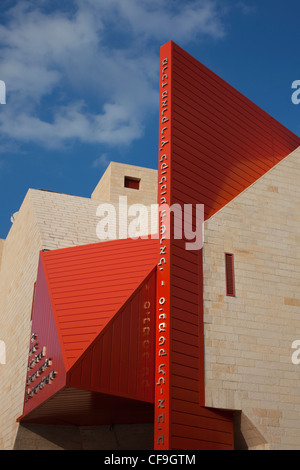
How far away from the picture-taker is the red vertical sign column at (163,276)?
15.5 meters

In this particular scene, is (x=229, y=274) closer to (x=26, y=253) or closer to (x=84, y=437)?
(x=84, y=437)

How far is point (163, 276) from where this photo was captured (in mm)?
17078

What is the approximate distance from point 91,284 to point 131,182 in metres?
17.5

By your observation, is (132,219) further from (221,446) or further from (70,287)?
(221,446)

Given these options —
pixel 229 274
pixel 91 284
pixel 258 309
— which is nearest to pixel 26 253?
pixel 91 284

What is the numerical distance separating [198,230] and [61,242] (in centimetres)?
715

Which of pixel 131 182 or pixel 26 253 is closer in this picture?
pixel 26 253

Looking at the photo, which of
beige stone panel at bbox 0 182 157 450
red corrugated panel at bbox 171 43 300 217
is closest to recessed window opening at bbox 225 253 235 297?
red corrugated panel at bbox 171 43 300 217

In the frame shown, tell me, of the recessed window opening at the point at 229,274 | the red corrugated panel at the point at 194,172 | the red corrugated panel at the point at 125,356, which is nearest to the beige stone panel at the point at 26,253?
the red corrugated panel at the point at 125,356

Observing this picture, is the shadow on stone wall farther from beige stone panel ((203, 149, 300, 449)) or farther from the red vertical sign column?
the red vertical sign column

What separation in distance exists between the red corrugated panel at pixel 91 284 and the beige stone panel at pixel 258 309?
2268 mm

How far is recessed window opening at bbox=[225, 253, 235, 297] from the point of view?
18.2m

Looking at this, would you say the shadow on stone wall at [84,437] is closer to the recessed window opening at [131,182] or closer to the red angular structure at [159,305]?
the red angular structure at [159,305]

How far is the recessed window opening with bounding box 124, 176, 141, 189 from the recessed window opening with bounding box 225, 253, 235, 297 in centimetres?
1670
